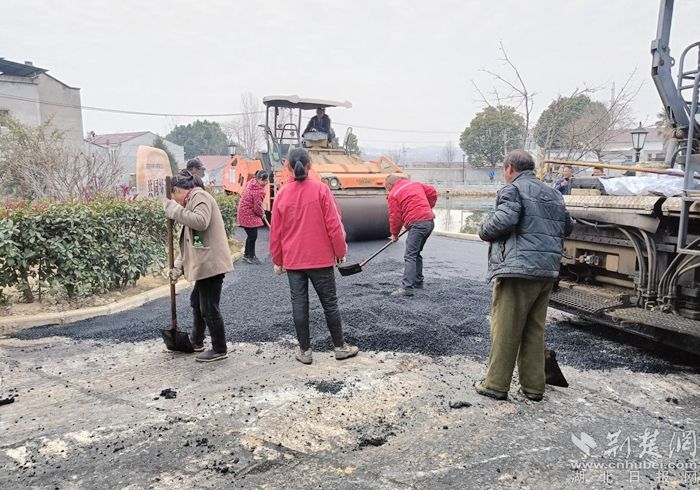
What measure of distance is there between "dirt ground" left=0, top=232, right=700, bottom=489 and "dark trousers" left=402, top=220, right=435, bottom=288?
1186 mm

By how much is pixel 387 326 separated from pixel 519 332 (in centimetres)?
168

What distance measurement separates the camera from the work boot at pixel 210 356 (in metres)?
4.07

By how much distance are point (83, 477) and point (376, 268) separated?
5492mm

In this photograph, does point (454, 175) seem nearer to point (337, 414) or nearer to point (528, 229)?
point (528, 229)

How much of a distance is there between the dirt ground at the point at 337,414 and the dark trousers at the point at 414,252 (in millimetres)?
1186

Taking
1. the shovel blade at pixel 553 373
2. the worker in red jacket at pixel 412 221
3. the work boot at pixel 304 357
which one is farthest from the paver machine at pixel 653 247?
the work boot at pixel 304 357

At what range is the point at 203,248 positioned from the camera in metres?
4.02

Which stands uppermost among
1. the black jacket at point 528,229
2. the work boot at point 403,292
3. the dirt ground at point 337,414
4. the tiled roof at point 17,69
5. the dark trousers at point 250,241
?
the tiled roof at point 17,69

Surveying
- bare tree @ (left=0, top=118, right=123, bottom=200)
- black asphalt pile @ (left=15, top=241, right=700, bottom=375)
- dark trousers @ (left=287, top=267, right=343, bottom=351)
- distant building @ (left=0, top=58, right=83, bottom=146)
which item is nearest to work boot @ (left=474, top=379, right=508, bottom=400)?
black asphalt pile @ (left=15, top=241, right=700, bottom=375)

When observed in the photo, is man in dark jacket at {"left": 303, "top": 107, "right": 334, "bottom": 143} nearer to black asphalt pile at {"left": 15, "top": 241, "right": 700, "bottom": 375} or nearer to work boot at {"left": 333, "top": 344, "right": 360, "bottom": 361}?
black asphalt pile at {"left": 15, "top": 241, "right": 700, "bottom": 375}

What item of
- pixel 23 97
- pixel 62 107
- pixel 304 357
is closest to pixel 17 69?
pixel 23 97

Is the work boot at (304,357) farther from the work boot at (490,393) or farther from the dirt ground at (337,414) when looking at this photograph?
the work boot at (490,393)

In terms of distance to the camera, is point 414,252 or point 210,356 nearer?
point 210,356

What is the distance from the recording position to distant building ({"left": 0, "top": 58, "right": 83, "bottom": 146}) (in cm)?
2431
